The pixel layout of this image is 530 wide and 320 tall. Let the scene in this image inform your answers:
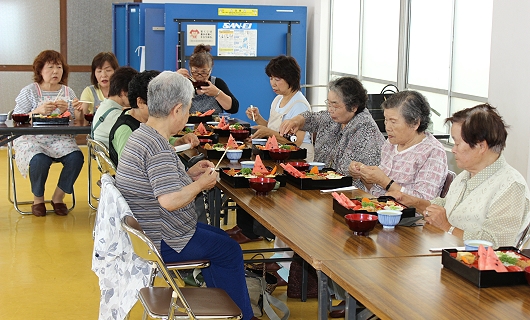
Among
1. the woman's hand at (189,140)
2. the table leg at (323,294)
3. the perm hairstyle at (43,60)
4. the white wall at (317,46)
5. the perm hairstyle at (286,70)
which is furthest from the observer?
the white wall at (317,46)

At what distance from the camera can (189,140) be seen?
4637 mm

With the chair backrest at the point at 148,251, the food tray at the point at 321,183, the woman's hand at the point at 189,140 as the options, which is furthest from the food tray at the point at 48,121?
the chair backrest at the point at 148,251

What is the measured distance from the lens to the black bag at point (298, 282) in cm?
394

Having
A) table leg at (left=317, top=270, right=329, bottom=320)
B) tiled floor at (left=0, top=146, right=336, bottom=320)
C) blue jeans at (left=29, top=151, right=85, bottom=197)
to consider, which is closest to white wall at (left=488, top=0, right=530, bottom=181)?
A: tiled floor at (left=0, top=146, right=336, bottom=320)

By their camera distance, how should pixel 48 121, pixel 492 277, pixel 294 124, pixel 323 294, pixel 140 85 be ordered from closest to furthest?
pixel 492 277, pixel 323 294, pixel 140 85, pixel 294 124, pixel 48 121

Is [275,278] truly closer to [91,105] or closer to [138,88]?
[138,88]

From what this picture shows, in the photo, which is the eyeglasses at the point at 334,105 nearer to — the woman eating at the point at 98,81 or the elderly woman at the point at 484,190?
the elderly woman at the point at 484,190

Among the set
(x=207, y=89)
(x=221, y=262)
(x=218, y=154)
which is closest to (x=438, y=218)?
(x=221, y=262)

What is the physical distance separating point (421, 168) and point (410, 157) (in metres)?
0.08

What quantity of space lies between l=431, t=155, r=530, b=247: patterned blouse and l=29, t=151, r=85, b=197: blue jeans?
151 inches

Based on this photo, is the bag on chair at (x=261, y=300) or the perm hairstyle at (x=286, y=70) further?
the perm hairstyle at (x=286, y=70)

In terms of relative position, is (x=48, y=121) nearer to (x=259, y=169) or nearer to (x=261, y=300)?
(x=259, y=169)

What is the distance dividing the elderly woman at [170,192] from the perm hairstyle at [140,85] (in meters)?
0.64

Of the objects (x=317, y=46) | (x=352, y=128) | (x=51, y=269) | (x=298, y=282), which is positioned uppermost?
(x=317, y=46)
